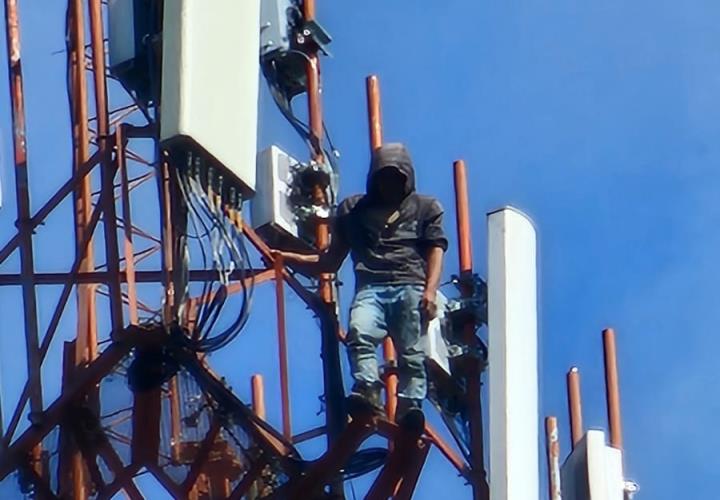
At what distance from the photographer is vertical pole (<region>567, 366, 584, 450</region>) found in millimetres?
18016

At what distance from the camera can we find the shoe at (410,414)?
601 inches

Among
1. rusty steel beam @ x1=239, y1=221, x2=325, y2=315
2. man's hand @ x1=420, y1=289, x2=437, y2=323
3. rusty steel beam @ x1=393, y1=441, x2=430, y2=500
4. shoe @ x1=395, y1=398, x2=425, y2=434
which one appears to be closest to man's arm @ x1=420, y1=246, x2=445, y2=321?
man's hand @ x1=420, y1=289, x2=437, y2=323

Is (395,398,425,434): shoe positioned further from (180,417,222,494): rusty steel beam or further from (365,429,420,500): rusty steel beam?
(180,417,222,494): rusty steel beam

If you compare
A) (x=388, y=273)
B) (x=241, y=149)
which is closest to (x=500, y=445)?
(x=388, y=273)

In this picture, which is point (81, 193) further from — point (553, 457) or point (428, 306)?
point (553, 457)

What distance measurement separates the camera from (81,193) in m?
16.7

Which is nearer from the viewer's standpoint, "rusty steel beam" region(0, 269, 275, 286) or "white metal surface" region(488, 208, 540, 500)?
"white metal surface" region(488, 208, 540, 500)

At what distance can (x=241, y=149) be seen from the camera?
49.8 feet

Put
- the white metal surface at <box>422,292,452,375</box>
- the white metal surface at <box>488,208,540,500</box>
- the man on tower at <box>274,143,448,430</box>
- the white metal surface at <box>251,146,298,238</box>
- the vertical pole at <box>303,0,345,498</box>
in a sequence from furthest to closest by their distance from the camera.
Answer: the white metal surface at <box>251,146,298,238</box> < the vertical pole at <box>303,0,345,498</box> < the white metal surface at <box>422,292,452,375</box> < the man on tower at <box>274,143,448,430</box> < the white metal surface at <box>488,208,540,500</box>

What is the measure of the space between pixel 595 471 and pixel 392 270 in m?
1.95

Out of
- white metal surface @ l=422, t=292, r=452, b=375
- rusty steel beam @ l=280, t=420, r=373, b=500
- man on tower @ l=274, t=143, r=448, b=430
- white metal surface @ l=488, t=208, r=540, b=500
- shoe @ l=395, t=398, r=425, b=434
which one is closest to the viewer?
white metal surface @ l=488, t=208, r=540, b=500

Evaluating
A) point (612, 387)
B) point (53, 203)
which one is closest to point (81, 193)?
point (53, 203)

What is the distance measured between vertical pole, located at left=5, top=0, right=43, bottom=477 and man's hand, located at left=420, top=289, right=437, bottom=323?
8.64 ft

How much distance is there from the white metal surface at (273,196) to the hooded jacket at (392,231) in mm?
1343
